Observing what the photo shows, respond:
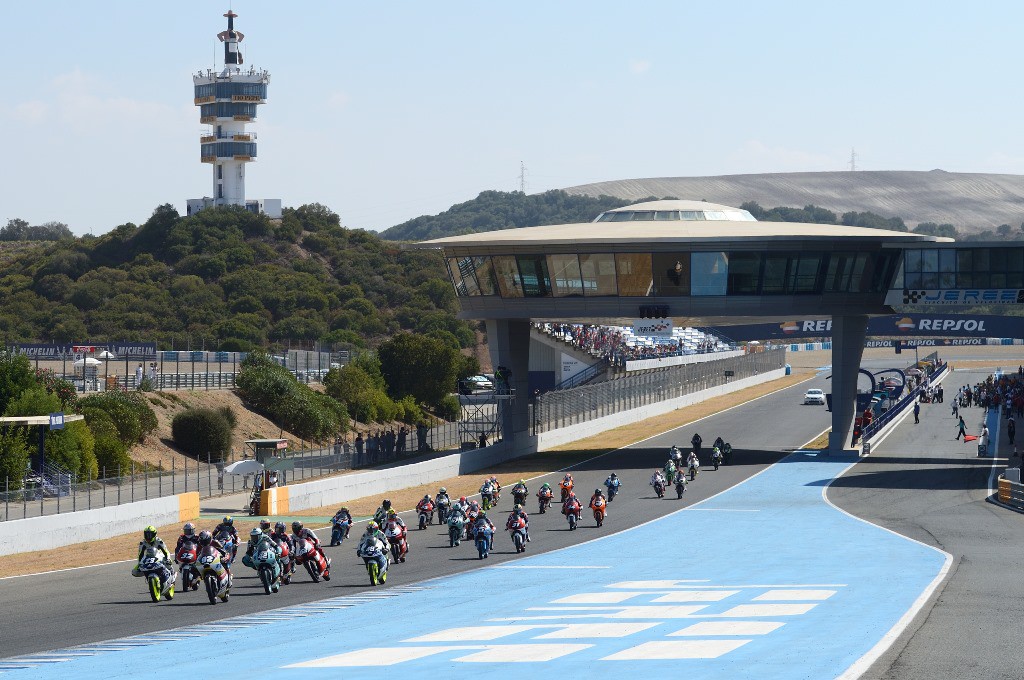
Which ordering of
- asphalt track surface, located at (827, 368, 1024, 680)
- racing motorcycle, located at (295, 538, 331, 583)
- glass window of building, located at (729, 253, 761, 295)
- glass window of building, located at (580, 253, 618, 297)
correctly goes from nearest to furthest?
asphalt track surface, located at (827, 368, 1024, 680)
racing motorcycle, located at (295, 538, 331, 583)
glass window of building, located at (729, 253, 761, 295)
glass window of building, located at (580, 253, 618, 297)

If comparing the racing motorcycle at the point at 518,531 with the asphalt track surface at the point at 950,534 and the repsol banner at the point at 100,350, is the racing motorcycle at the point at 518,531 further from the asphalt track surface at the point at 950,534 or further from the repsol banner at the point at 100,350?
the repsol banner at the point at 100,350

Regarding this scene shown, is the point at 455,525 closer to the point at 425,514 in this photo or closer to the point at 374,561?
the point at 425,514

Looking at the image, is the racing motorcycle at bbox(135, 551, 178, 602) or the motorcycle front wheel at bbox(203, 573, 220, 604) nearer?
the motorcycle front wheel at bbox(203, 573, 220, 604)

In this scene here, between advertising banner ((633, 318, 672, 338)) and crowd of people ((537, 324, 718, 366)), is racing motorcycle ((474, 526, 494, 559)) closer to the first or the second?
advertising banner ((633, 318, 672, 338))

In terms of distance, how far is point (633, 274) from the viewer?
204 ft

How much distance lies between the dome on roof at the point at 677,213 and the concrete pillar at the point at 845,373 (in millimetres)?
9371

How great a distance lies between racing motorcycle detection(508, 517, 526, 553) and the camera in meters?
37.0

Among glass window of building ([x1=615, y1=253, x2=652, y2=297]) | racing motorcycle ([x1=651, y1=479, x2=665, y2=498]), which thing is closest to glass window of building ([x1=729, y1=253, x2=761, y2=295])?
glass window of building ([x1=615, y1=253, x2=652, y2=297])

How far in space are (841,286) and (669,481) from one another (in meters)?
Result: 15.5

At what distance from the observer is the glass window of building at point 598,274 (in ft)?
203

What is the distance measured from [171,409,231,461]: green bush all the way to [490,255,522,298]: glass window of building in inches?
751

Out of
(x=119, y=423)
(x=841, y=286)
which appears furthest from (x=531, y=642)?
(x=119, y=423)

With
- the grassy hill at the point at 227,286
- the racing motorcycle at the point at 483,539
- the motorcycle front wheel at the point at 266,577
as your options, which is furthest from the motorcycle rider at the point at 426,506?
the grassy hill at the point at 227,286

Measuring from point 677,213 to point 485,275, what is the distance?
12.8 meters
